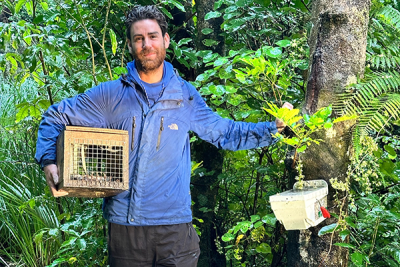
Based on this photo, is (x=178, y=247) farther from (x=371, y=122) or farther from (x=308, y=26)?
(x=308, y=26)

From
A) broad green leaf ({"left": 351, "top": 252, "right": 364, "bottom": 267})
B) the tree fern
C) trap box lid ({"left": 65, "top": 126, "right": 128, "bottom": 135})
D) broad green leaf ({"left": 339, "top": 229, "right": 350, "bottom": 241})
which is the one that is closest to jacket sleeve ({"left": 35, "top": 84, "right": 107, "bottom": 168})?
trap box lid ({"left": 65, "top": 126, "right": 128, "bottom": 135})

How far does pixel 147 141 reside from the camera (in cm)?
246

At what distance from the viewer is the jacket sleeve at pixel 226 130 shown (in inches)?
105

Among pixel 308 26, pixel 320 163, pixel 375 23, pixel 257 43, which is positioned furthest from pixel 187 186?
pixel 257 43

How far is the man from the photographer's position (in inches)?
95.8

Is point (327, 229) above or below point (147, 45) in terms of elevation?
below

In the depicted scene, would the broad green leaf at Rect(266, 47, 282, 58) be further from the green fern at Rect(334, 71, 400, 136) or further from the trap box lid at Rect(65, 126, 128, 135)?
the trap box lid at Rect(65, 126, 128, 135)

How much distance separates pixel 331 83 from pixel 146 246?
1286mm

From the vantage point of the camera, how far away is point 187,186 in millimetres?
2600

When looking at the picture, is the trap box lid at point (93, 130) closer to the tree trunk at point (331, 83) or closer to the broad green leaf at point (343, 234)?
the tree trunk at point (331, 83)

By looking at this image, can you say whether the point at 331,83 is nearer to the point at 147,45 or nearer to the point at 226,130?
the point at 226,130

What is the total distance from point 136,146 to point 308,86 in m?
0.99

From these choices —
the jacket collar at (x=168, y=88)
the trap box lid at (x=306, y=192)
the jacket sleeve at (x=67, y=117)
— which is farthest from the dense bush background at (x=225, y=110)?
the jacket sleeve at (x=67, y=117)

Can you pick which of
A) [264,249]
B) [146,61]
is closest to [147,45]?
[146,61]
